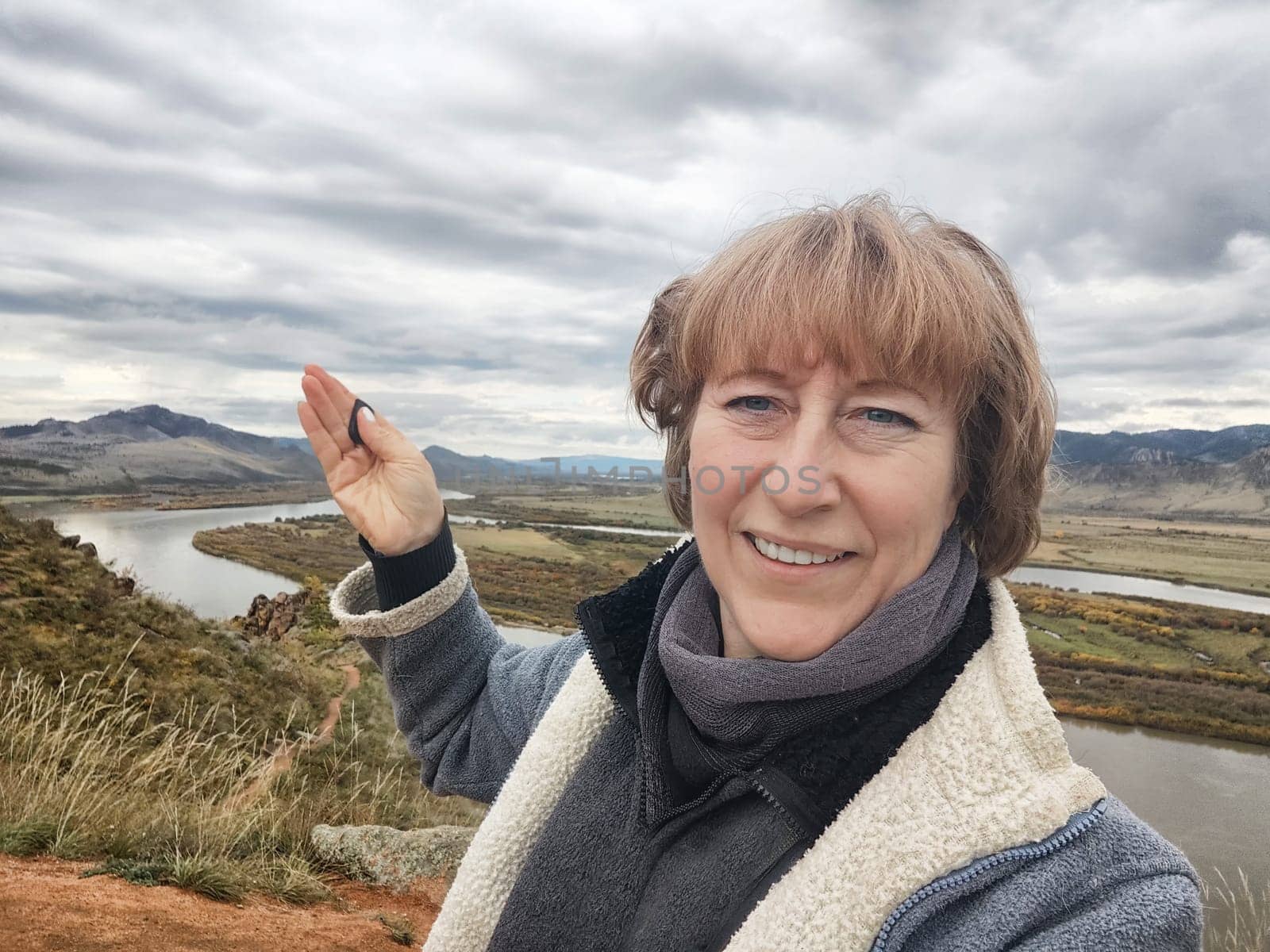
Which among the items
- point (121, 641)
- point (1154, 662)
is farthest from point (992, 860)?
point (1154, 662)

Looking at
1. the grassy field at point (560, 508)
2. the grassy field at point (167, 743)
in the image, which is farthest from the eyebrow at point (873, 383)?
the grassy field at point (560, 508)

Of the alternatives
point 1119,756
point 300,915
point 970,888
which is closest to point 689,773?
point 970,888

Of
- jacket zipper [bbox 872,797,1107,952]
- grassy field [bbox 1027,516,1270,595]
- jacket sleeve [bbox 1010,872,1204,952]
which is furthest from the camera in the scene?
grassy field [bbox 1027,516,1270,595]

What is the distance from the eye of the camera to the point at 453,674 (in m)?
2.32

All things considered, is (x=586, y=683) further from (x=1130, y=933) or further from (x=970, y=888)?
(x=1130, y=933)

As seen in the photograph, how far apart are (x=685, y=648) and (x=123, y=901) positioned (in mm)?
3646

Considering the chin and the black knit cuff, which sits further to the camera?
the black knit cuff

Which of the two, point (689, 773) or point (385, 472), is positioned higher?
point (385, 472)

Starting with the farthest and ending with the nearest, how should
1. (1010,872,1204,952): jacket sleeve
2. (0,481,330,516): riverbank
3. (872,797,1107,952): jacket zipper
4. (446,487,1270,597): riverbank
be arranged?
1. (0,481,330,516): riverbank
2. (446,487,1270,597): riverbank
3. (872,797,1107,952): jacket zipper
4. (1010,872,1204,952): jacket sleeve

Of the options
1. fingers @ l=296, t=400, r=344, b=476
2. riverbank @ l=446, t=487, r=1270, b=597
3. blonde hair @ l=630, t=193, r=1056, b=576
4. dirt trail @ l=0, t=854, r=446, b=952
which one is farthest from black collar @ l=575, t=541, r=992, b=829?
riverbank @ l=446, t=487, r=1270, b=597

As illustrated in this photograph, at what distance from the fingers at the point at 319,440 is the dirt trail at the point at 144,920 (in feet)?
8.28

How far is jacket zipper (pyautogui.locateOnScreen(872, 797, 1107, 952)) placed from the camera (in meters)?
1.22

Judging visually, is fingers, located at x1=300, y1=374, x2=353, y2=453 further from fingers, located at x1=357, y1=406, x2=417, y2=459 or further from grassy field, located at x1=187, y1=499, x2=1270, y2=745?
grassy field, located at x1=187, y1=499, x2=1270, y2=745

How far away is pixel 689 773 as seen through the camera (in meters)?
1.62
